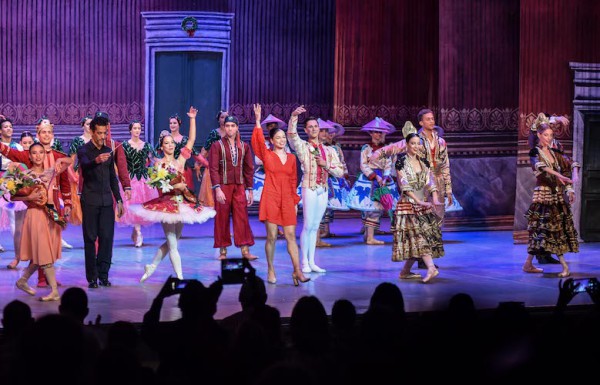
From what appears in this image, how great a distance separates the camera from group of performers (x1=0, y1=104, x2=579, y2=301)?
9.11 meters

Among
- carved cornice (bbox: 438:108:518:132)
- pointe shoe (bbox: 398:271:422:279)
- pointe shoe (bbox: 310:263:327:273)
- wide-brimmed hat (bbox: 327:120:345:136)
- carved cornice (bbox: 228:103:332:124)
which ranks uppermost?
carved cornice (bbox: 228:103:332:124)

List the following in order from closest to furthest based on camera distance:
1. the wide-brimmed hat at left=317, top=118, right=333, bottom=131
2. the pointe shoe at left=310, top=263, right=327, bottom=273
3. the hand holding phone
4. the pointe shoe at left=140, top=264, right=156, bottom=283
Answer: the hand holding phone, the pointe shoe at left=140, top=264, right=156, bottom=283, the pointe shoe at left=310, top=263, right=327, bottom=273, the wide-brimmed hat at left=317, top=118, right=333, bottom=131

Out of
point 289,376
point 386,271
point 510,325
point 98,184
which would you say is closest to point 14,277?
point 98,184

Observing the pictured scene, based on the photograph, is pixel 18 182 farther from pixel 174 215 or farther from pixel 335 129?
pixel 335 129

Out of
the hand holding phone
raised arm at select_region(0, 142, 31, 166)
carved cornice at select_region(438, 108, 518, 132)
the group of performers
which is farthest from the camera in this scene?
carved cornice at select_region(438, 108, 518, 132)

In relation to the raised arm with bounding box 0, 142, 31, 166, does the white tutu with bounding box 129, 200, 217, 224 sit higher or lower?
lower

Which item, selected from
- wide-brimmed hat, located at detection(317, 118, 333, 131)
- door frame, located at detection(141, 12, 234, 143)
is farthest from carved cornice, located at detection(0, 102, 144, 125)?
wide-brimmed hat, located at detection(317, 118, 333, 131)

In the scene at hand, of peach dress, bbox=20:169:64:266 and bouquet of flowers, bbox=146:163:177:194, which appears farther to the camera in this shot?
bouquet of flowers, bbox=146:163:177:194

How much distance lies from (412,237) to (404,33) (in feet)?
22.4

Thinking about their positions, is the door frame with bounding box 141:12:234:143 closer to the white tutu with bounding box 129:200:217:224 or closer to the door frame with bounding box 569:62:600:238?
the door frame with bounding box 569:62:600:238

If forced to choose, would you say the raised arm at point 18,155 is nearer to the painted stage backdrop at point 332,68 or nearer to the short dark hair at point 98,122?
the short dark hair at point 98,122

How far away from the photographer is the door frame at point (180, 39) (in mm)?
16562

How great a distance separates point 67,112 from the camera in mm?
16641

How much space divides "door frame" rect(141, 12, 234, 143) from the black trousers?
7.56m
